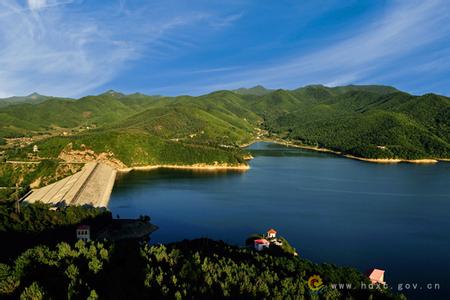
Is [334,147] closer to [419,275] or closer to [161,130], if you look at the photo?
[161,130]

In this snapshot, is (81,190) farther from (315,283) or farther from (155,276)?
(315,283)

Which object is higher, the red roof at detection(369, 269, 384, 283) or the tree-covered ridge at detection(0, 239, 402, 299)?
the tree-covered ridge at detection(0, 239, 402, 299)

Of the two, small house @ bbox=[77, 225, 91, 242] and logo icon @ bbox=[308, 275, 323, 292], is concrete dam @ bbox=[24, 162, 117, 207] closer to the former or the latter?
small house @ bbox=[77, 225, 91, 242]

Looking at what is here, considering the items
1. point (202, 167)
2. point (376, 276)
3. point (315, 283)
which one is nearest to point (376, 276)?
point (376, 276)

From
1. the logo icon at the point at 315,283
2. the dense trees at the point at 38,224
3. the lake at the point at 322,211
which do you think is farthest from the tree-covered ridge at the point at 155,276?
the lake at the point at 322,211

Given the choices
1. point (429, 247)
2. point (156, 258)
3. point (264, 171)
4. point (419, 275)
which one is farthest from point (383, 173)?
point (156, 258)

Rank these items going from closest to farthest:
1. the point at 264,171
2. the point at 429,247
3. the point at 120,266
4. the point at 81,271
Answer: the point at 81,271, the point at 120,266, the point at 429,247, the point at 264,171

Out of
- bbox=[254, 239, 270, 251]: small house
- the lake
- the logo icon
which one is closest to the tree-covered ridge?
the logo icon
